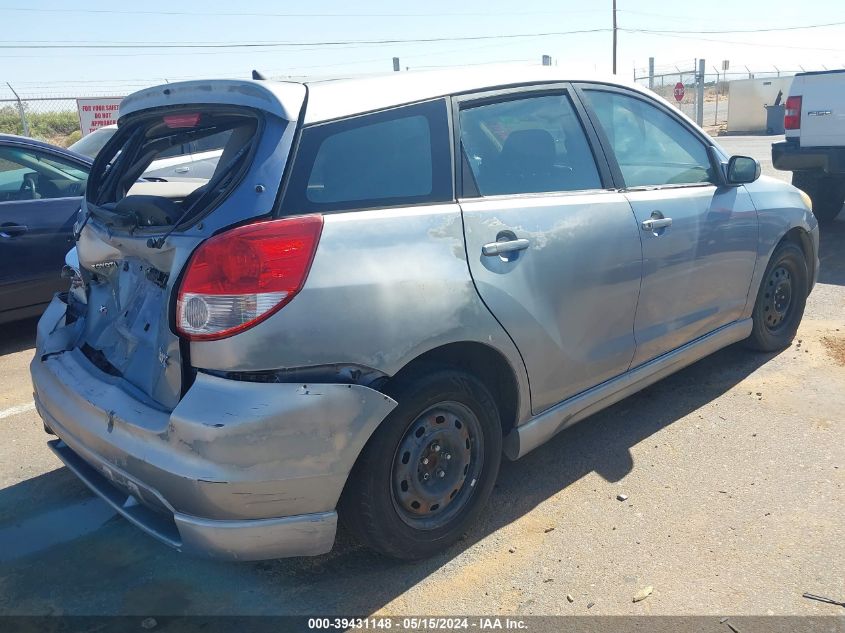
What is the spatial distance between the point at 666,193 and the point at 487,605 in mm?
2193

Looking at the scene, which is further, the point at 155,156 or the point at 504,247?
the point at 155,156

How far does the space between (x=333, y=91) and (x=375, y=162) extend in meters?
0.29

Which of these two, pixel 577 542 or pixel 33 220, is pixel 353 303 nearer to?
pixel 577 542

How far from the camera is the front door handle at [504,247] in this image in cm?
290

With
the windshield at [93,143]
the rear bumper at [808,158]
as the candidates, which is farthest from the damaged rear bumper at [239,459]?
the windshield at [93,143]

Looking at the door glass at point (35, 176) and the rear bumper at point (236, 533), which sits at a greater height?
the door glass at point (35, 176)

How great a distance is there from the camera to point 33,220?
5.67m

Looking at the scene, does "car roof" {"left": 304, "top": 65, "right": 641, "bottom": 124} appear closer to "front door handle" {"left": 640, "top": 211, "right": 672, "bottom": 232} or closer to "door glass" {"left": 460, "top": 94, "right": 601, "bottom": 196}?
"door glass" {"left": 460, "top": 94, "right": 601, "bottom": 196}

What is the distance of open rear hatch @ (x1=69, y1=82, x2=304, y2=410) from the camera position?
251 centimetres

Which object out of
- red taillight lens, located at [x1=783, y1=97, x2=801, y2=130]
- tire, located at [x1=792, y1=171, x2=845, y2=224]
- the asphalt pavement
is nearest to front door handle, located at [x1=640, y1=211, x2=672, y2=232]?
the asphalt pavement

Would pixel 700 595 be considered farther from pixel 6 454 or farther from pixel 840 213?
pixel 840 213

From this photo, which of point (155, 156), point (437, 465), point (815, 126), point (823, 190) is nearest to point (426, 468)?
point (437, 465)

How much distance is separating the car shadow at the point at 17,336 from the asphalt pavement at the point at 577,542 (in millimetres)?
1735

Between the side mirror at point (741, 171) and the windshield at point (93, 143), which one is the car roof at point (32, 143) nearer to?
the side mirror at point (741, 171)
